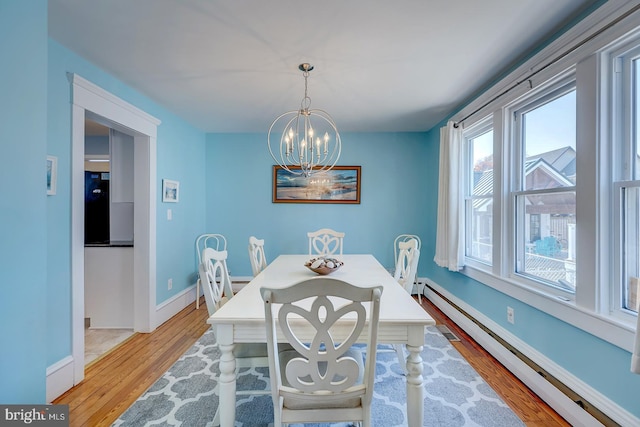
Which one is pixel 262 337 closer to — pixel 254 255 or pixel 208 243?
pixel 254 255

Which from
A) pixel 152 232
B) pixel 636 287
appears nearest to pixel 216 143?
pixel 152 232

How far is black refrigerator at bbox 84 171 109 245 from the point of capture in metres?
3.76

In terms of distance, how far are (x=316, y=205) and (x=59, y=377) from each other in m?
3.11

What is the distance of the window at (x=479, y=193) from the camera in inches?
108

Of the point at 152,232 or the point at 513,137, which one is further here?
the point at 152,232

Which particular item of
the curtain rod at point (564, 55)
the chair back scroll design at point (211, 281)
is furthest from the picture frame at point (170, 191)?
the curtain rod at point (564, 55)

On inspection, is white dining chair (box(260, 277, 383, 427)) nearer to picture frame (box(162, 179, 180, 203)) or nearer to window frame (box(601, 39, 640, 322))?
window frame (box(601, 39, 640, 322))

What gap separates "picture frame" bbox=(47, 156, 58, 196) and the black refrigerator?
2151 millimetres

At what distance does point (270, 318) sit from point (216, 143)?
12.1 feet

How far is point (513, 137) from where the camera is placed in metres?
2.29

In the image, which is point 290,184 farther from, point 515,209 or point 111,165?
point 515,209

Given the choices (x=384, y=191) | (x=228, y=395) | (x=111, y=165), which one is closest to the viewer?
(x=228, y=395)

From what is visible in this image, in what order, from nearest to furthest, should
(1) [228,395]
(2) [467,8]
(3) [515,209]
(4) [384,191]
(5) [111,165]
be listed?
(1) [228,395] < (2) [467,8] < (3) [515,209] < (5) [111,165] < (4) [384,191]

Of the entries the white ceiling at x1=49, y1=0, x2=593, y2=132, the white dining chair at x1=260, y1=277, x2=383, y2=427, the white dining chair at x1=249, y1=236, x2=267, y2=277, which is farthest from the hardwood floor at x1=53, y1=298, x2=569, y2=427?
the white ceiling at x1=49, y1=0, x2=593, y2=132
